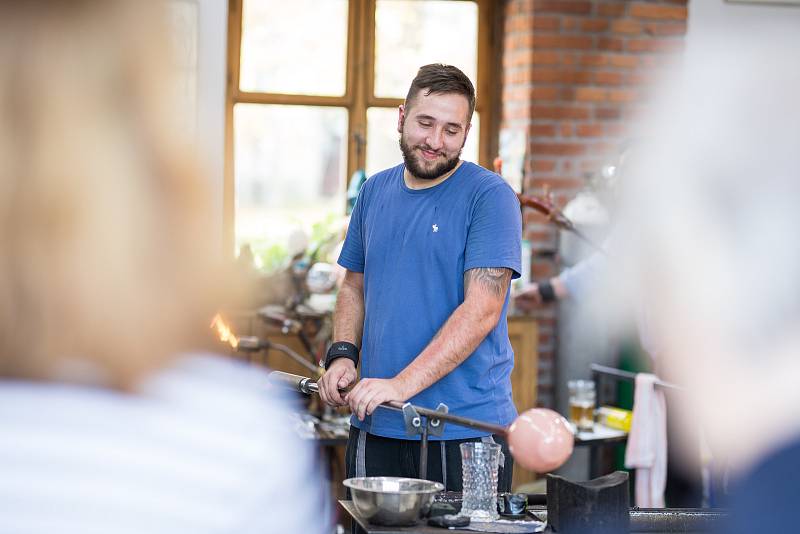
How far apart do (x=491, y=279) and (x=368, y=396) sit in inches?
16.2

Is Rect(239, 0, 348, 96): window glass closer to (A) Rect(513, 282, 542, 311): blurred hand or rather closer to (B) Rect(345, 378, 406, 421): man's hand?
(A) Rect(513, 282, 542, 311): blurred hand

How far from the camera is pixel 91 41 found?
2.69 feet

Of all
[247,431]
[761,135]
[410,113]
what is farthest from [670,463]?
[247,431]

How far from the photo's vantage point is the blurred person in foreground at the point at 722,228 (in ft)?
14.3

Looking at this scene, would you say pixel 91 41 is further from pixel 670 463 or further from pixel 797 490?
pixel 670 463

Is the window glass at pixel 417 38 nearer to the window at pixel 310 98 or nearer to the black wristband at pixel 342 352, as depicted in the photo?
the window at pixel 310 98

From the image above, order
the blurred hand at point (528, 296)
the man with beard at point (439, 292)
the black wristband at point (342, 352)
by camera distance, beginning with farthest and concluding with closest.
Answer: the blurred hand at point (528, 296)
the black wristband at point (342, 352)
the man with beard at point (439, 292)

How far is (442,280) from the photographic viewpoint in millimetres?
2408

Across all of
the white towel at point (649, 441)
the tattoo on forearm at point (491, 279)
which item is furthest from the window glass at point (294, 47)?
the tattoo on forearm at point (491, 279)

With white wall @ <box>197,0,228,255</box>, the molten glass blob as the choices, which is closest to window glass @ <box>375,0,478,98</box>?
white wall @ <box>197,0,228,255</box>

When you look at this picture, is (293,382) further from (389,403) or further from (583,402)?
(583,402)

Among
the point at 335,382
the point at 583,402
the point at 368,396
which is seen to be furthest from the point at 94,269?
the point at 583,402

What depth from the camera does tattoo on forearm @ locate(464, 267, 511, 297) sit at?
2348 mm

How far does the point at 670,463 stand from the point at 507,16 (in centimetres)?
214
